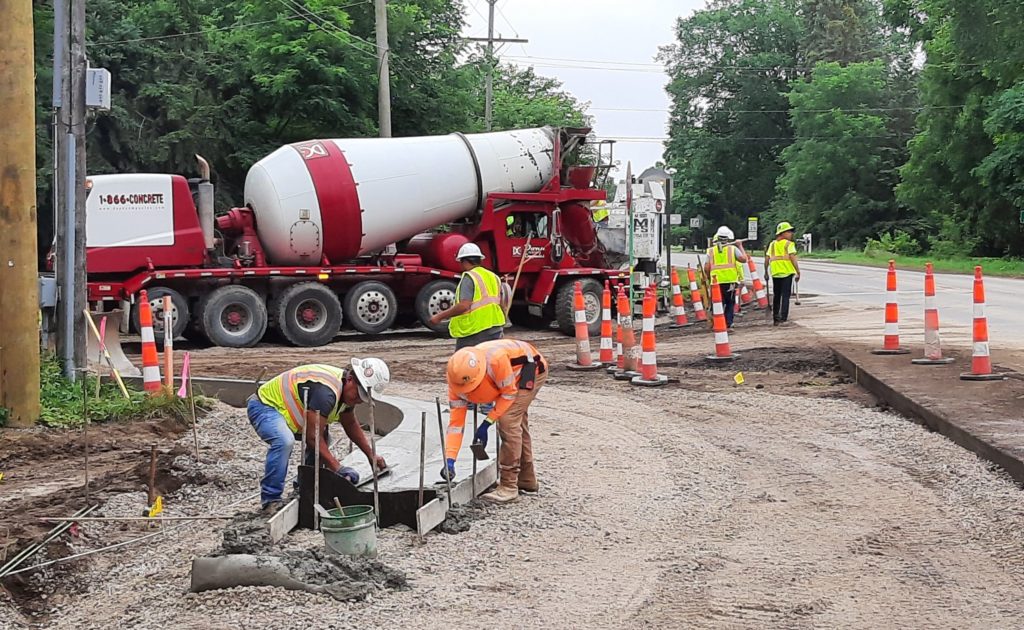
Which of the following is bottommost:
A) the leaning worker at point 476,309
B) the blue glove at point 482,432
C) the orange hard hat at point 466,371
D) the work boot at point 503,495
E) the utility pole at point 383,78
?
the work boot at point 503,495

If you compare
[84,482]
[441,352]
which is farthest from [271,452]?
[441,352]

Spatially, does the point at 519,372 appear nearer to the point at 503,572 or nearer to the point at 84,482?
the point at 503,572

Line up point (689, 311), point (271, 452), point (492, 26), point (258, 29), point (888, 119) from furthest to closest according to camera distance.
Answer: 1. point (888, 119)
2. point (492, 26)
3. point (258, 29)
4. point (689, 311)
5. point (271, 452)

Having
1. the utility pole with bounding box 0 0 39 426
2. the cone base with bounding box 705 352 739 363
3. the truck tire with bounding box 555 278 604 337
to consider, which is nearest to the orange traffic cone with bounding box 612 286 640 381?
the cone base with bounding box 705 352 739 363

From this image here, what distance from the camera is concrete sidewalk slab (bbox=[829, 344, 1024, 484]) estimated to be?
28.5 ft

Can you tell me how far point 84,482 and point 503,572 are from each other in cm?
406

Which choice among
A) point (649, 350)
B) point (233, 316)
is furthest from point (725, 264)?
point (233, 316)

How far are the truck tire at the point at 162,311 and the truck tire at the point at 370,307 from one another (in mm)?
2708

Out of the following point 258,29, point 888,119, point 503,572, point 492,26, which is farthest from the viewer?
point 888,119

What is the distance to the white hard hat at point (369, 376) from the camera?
6941 millimetres

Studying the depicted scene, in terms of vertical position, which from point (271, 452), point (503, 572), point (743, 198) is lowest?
point (503, 572)

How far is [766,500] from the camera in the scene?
7922 millimetres

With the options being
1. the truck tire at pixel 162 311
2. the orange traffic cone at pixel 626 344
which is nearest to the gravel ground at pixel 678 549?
the orange traffic cone at pixel 626 344

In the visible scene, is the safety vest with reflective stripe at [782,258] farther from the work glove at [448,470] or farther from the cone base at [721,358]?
the work glove at [448,470]
